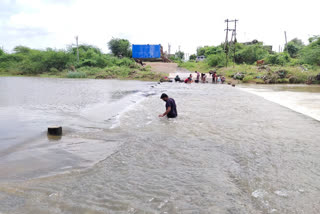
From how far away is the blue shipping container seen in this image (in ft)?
163

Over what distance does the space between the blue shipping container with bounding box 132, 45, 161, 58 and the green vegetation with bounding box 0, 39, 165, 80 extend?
7389mm

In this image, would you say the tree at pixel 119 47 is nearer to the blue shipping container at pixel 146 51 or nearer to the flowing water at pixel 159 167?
the blue shipping container at pixel 146 51

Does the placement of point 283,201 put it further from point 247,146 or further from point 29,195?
point 29,195

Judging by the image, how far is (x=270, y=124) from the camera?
779 cm

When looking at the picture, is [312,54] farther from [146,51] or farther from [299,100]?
[146,51]


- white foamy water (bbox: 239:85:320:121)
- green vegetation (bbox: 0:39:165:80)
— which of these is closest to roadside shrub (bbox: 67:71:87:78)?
green vegetation (bbox: 0:39:165:80)

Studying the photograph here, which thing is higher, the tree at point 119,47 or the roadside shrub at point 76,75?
the tree at point 119,47

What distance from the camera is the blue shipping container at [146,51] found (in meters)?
49.6

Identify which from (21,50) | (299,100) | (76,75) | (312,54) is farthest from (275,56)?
(21,50)

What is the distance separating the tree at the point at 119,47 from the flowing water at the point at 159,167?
47.2 meters

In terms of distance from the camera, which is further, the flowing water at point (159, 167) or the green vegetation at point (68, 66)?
the green vegetation at point (68, 66)

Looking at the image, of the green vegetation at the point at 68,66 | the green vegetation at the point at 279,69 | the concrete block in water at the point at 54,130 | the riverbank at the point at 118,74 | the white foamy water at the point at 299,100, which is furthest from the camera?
the green vegetation at the point at 68,66

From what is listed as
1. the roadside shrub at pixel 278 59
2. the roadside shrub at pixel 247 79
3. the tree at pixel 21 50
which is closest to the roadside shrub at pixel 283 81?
the roadside shrub at pixel 247 79

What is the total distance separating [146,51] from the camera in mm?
50500
